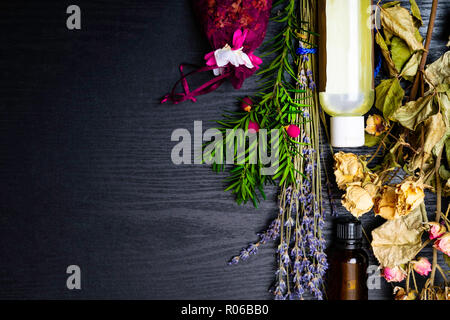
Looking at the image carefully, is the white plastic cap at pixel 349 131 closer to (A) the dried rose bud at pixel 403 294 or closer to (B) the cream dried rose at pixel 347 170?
(B) the cream dried rose at pixel 347 170

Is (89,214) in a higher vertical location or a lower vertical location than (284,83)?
lower

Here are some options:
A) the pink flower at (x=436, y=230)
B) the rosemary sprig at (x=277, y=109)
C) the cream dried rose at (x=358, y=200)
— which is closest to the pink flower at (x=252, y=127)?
the rosemary sprig at (x=277, y=109)

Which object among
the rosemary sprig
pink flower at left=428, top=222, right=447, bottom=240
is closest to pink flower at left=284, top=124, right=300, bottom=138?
the rosemary sprig

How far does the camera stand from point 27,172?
899 millimetres

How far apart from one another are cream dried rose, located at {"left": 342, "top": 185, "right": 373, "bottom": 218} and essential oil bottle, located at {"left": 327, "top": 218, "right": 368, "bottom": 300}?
0.07 m

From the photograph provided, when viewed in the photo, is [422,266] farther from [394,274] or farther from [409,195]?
[409,195]

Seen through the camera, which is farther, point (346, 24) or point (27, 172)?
point (27, 172)

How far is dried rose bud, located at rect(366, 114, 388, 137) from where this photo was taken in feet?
2.70

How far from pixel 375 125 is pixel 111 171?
59 cm

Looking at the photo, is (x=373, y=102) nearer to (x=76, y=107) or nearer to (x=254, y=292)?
(x=254, y=292)

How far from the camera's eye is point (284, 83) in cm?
85

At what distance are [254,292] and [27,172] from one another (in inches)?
23.4
